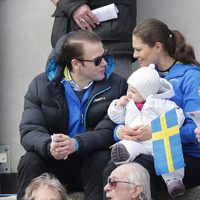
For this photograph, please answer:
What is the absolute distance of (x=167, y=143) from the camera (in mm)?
4562

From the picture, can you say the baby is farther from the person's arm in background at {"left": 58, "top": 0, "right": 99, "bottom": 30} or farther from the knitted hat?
the person's arm in background at {"left": 58, "top": 0, "right": 99, "bottom": 30}

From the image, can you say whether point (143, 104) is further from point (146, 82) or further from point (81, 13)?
point (81, 13)

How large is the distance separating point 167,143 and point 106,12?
1438 millimetres

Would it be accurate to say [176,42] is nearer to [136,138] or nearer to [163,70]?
[163,70]

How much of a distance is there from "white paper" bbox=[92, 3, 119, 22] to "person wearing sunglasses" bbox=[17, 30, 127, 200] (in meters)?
0.44

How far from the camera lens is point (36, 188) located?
4.65 metres

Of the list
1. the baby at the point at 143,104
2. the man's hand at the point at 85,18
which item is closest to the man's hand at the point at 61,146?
the baby at the point at 143,104

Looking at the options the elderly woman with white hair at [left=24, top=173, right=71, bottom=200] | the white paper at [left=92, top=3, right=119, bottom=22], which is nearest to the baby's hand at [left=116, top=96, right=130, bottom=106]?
the elderly woman with white hair at [left=24, top=173, right=71, bottom=200]

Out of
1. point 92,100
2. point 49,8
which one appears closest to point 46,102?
point 92,100

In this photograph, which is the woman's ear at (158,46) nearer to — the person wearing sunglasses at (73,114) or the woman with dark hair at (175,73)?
the woman with dark hair at (175,73)

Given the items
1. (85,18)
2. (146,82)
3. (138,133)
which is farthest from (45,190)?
(85,18)

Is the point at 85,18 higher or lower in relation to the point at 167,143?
higher

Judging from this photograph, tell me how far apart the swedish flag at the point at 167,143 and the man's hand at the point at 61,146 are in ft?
1.77

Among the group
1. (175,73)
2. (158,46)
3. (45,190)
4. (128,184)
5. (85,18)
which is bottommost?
(45,190)
